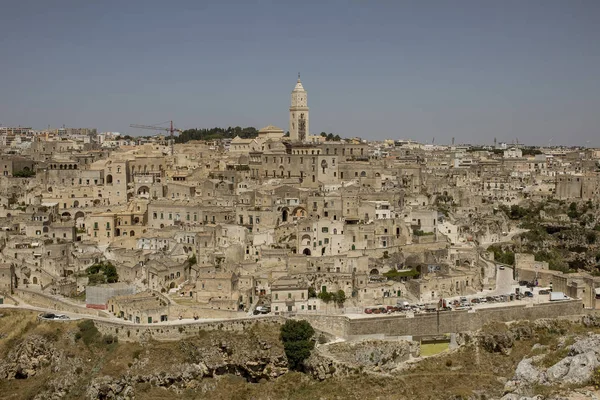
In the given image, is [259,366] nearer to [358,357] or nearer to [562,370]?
[358,357]

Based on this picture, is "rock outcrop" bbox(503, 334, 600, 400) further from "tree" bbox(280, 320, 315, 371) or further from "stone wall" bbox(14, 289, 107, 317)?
"stone wall" bbox(14, 289, 107, 317)

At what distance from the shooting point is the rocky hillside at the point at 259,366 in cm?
2656

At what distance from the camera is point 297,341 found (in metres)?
28.0

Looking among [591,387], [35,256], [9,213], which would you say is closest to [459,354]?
[591,387]

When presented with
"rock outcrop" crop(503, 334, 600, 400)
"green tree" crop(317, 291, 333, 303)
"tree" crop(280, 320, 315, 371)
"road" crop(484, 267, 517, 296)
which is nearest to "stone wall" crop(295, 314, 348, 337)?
"tree" crop(280, 320, 315, 371)

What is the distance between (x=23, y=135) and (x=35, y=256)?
56.8 metres

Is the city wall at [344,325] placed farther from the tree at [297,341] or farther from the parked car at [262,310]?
the tree at [297,341]

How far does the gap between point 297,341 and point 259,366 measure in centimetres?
187

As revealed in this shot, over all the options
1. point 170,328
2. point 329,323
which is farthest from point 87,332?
point 329,323

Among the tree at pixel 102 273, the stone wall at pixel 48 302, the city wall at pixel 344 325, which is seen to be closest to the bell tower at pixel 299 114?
the tree at pixel 102 273

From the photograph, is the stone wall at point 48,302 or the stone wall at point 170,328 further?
the stone wall at point 48,302

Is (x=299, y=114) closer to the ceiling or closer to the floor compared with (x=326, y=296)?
closer to the ceiling

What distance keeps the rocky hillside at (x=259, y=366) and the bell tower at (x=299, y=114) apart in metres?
30.9

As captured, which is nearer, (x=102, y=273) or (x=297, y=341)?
(x=297, y=341)
